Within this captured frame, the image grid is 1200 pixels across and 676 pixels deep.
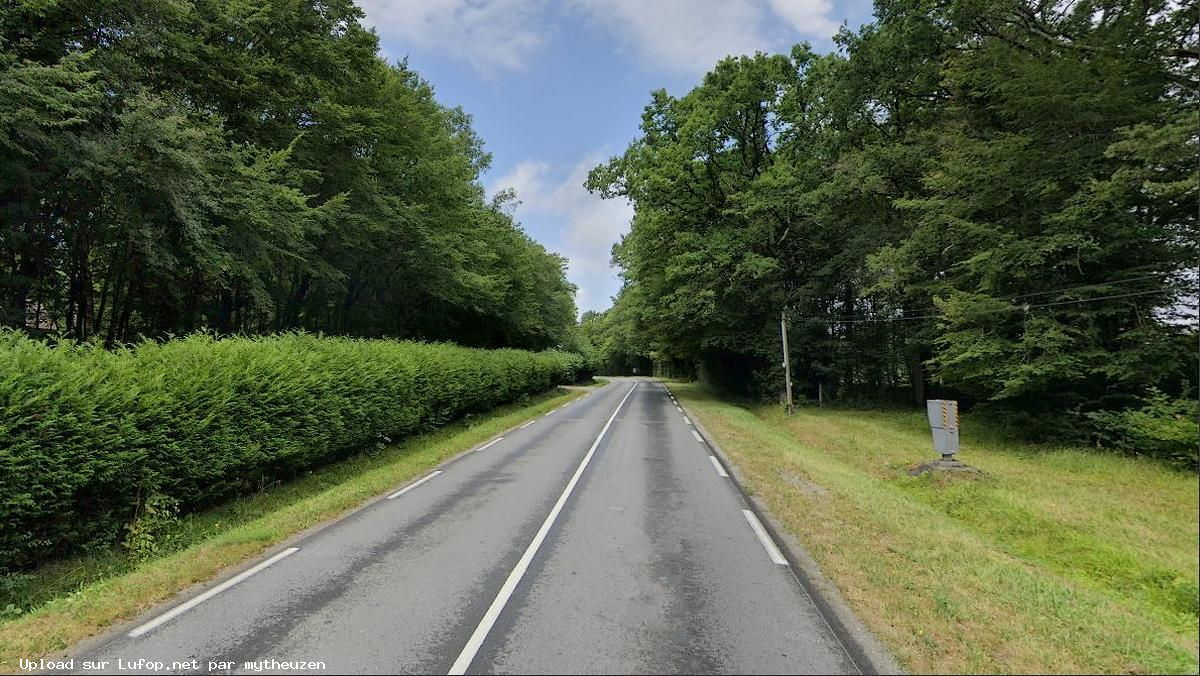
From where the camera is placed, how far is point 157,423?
6848mm

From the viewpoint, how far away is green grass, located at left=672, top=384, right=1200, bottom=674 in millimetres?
2979

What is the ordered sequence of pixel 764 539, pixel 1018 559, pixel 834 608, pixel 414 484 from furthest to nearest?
pixel 414 484
pixel 764 539
pixel 1018 559
pixel 834 608

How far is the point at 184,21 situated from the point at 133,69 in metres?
1.94

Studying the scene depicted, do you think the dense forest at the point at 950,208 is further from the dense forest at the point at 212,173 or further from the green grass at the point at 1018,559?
the dense forest at the point at 212,173

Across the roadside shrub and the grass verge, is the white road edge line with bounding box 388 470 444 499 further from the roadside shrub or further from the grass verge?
the roadside shrub

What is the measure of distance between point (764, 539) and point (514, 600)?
330 cm

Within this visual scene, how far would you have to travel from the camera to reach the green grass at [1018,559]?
9.77ft

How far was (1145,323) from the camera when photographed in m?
10.9

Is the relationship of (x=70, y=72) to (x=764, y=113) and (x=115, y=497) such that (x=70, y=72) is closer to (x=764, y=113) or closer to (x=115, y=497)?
(x=115, y=497)

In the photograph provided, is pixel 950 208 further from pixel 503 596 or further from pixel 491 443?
pixel 503 596

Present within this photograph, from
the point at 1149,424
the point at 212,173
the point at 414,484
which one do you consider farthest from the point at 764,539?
the point at 212,173

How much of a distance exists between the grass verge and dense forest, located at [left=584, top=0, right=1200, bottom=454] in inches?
408

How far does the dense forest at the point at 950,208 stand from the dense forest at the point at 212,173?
13.1 meters

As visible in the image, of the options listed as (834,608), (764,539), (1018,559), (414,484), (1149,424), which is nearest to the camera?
(834,608)
